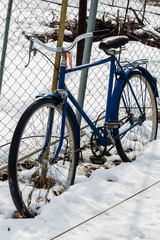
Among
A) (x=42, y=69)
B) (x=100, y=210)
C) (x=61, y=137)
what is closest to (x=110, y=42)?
(x=61, y=137)

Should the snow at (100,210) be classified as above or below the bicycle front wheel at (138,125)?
below

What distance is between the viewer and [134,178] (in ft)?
9.33

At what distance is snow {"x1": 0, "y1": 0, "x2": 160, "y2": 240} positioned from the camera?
6.99ft

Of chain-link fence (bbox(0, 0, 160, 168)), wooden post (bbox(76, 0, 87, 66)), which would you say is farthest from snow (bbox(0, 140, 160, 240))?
wooden post (bbox(76, 0, 87, 66))

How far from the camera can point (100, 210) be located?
237 cm

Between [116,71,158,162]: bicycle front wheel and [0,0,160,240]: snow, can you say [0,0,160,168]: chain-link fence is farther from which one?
[0,0,160,240]: snow

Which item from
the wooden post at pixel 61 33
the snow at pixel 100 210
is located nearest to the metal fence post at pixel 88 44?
the wooden post at pixel 61 33

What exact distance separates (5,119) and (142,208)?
7.00 ft

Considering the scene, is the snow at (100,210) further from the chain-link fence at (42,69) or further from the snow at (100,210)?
the chain-link fence at (42,69)

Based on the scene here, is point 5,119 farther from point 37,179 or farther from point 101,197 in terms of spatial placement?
point 101,197

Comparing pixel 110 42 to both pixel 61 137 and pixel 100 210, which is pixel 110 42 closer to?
pixel 61 137

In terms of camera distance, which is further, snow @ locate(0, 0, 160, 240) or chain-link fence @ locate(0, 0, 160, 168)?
chain-link fence @ locate(0, 0, 160, 168)

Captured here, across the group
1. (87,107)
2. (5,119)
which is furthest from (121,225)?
(87,107)

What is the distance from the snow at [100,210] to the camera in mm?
2131
